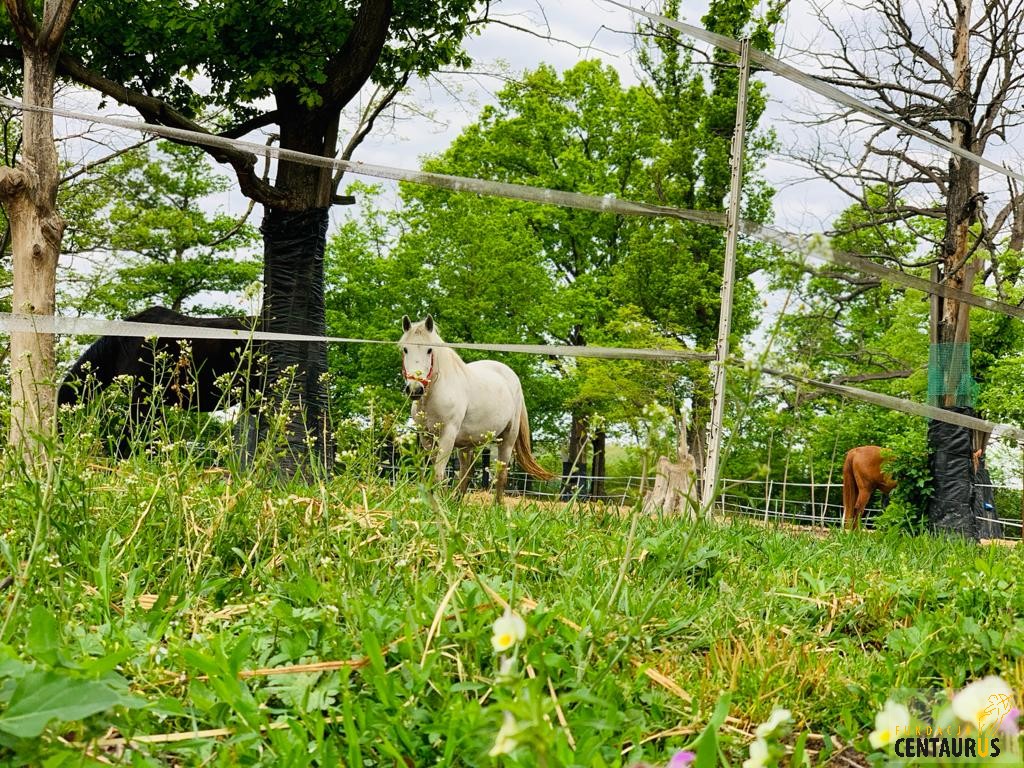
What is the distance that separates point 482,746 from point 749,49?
5458mm

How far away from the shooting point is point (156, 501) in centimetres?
267

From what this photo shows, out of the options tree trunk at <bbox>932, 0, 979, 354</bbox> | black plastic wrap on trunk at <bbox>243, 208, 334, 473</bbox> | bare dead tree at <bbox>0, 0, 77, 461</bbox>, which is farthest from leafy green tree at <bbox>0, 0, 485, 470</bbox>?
tree trunk at <bbox>932, 0, 979, 354</bbox>

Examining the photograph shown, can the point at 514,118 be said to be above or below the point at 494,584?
above

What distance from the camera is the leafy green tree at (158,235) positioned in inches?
1128

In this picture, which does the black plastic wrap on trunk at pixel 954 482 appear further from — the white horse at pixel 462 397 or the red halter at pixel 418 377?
the red halter at pixel 418 377

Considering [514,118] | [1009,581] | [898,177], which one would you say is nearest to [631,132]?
[514,118]

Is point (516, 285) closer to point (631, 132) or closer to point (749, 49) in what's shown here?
point (631, 132)

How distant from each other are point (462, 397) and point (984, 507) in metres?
→ 16.2

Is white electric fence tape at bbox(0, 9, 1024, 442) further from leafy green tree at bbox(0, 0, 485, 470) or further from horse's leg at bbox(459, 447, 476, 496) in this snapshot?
leafy green tree at bbox(0, 0, 485, 470)

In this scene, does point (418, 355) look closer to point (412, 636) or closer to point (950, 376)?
point (412, 636)

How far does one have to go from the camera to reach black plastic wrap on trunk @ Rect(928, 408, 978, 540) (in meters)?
15.8

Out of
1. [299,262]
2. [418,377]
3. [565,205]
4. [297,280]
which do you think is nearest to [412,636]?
[565,205]

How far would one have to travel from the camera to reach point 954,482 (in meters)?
15.9

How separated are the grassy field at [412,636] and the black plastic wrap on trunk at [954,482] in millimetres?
14177
